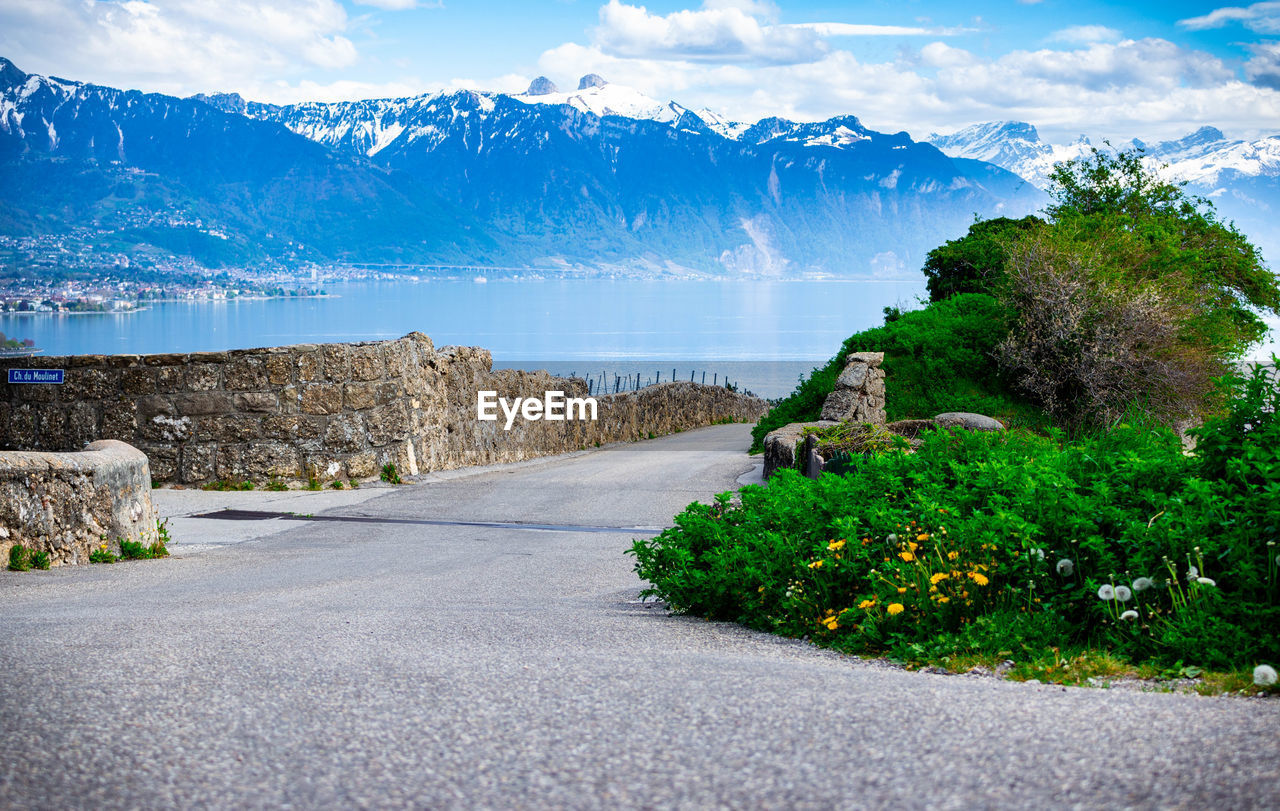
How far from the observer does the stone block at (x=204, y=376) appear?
12875 millimetres

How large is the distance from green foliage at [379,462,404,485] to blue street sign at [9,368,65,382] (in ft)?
13.1

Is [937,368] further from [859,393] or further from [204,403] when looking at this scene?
[204,403]

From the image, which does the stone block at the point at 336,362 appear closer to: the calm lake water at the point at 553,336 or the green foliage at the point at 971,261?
the green foliage at the point at 971,261

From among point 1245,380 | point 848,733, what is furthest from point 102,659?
point 1245,380

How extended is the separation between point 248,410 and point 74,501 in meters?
5.10

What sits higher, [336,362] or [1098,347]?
[1098,347]

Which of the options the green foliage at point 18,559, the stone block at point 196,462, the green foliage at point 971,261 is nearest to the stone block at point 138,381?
the stone block at point 196,462

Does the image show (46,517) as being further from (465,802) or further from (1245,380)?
(1245,380)

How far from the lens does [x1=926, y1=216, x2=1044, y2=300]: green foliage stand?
88.5 ft

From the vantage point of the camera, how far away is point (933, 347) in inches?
818

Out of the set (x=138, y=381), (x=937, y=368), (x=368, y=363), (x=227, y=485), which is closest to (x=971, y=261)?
(x=937, y=368)

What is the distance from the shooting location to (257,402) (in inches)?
520

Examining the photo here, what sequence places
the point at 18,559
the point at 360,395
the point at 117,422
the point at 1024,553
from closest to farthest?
the point at 1024,553 < the point at 18,559 < the point at 117,422 < the point at 360,395

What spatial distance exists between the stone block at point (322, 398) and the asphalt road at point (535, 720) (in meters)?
6.85
